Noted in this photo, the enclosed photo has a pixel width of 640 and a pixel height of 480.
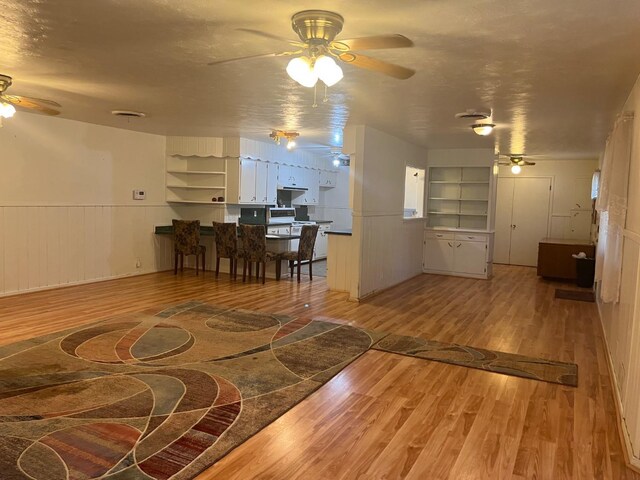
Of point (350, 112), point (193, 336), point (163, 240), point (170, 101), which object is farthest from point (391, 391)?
point (163, 240)

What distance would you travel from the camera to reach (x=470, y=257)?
28.7 ft

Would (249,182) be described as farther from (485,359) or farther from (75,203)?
(485,359)

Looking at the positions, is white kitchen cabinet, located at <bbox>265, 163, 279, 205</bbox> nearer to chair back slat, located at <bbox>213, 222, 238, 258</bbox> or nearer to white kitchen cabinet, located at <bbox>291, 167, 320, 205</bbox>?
white kitchen cabinet, located at <bbox>291, 167, 320, 205</bbox>

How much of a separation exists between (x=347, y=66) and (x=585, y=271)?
21.4 feet

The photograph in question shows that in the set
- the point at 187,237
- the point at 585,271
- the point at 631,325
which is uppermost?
the point at 187,237

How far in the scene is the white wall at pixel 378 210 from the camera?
251 inches

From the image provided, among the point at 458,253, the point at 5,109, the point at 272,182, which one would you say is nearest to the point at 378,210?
the point at 458,253

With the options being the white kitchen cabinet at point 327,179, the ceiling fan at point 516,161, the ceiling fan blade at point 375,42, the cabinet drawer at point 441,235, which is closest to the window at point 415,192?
the cabinet drawer at point 441,235

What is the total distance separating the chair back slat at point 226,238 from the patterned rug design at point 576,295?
504 centimetres

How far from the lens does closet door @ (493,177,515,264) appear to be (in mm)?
10805

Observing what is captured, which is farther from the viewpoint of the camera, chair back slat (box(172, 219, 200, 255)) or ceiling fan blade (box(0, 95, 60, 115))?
chair back slat (box(172, 219, 200, 255))

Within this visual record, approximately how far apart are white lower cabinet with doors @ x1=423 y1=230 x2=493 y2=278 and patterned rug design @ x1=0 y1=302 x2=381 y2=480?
439cm

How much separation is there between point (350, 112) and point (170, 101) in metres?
1.94

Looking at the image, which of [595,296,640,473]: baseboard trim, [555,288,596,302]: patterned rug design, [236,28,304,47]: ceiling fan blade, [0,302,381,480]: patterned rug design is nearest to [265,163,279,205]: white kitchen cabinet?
[0,302,381,480]: patterned rug design
